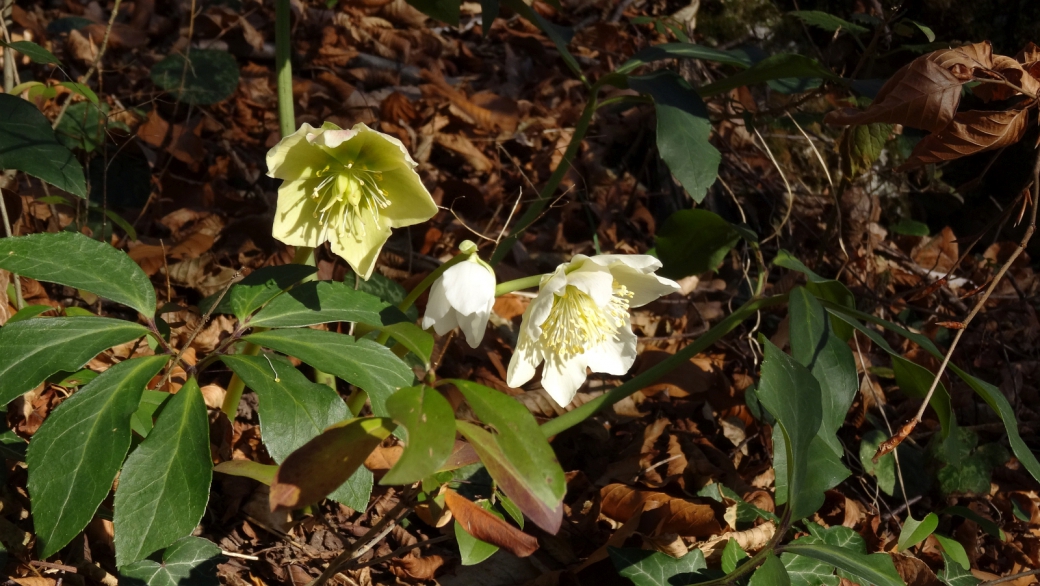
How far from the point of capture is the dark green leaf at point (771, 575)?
3.06 feet

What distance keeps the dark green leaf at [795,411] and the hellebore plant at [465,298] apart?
352 mm

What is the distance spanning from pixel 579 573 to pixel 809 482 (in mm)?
465

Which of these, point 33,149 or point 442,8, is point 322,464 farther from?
point 442,8

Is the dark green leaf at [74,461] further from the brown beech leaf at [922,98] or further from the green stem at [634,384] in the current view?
the brown beech leaf at [922,98]

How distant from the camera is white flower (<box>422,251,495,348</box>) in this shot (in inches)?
37.0

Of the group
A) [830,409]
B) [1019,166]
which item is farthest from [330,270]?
[1019,166]

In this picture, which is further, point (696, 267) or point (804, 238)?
point (804, 238)

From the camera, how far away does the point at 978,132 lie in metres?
1.09

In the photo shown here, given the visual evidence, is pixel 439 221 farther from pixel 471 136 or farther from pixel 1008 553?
pixel 1008 553

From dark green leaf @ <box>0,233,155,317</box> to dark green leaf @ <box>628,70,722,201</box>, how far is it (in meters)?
0.76

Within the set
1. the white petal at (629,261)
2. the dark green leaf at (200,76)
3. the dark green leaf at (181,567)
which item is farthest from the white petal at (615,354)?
the dark green leaf at (200,76)

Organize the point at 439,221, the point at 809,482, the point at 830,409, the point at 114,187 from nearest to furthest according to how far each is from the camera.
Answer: the point at 809,482 → the point at 830,409 → the point at 114,187 → the point at 439,221

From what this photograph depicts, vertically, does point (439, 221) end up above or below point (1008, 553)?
above

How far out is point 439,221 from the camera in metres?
1.96
